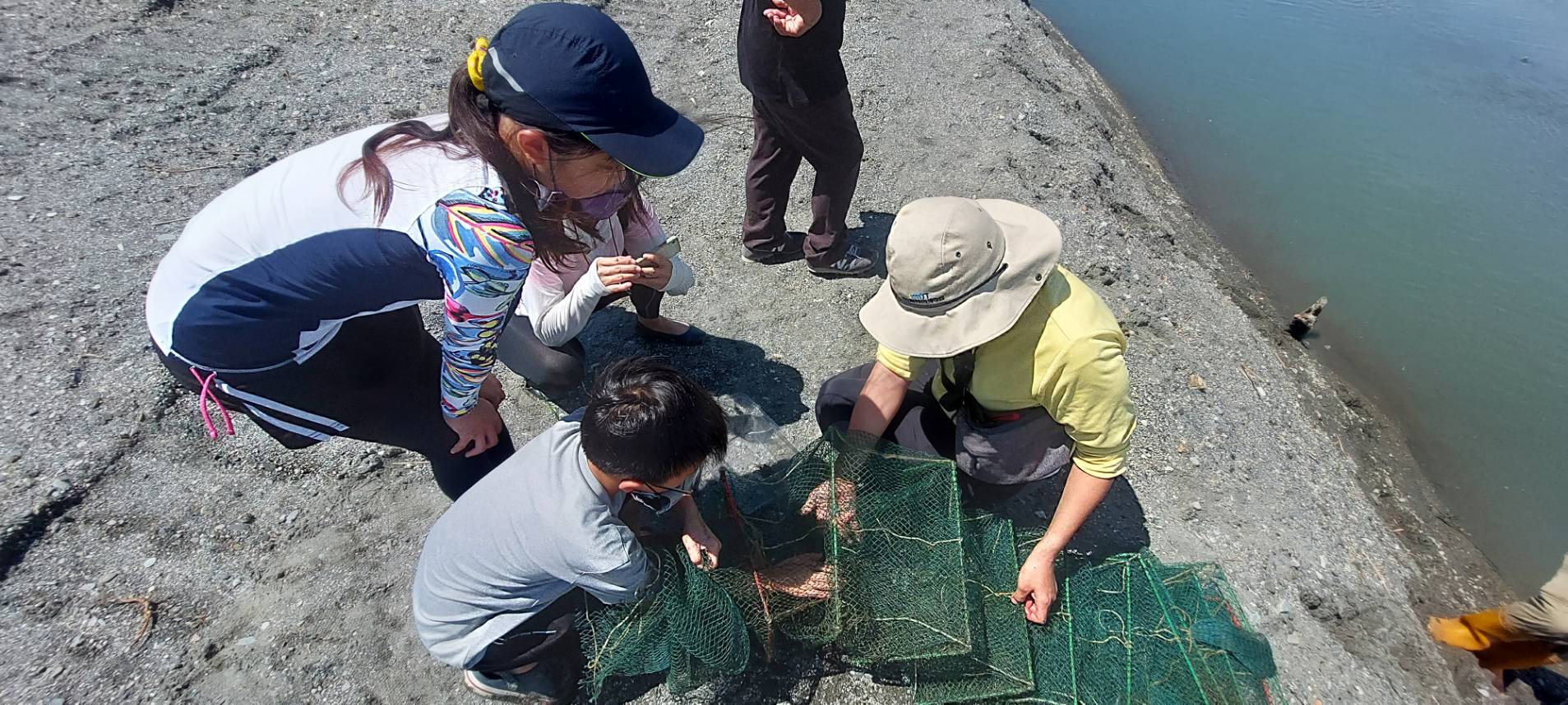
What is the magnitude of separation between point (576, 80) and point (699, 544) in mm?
1398

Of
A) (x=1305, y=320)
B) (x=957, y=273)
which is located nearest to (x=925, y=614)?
(x=957, y=273)

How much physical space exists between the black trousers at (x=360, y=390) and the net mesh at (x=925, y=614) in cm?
82

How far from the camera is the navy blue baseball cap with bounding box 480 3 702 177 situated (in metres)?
1.55

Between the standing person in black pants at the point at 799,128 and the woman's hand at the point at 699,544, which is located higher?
the standing person in black pants at the point at 799,128

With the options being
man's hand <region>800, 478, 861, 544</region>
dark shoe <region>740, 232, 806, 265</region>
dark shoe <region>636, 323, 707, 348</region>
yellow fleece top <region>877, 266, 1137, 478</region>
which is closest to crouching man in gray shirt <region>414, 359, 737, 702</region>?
man's hand <region>800, 478, 861, 544</region>

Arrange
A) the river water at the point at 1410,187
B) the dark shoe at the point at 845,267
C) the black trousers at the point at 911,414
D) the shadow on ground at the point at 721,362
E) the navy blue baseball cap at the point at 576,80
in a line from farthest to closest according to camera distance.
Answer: the river water at the point at 1410,187, the dark shoe at the point at 845,267, the shadow on ground at the point at 721,362, the black trousers at the point at 911,414, the navy blue baseball cap at the point at 576,80

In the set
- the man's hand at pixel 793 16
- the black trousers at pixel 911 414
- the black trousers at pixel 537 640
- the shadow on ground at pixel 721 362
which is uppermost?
the man's hand at pixel 793 16

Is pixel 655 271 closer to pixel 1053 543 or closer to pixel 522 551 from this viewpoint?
pixel 522 551

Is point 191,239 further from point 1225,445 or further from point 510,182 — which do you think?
point 1225,445

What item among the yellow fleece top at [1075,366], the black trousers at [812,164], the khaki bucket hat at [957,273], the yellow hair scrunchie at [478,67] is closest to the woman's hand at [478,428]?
the yellow hair scrunchie at [478,67]

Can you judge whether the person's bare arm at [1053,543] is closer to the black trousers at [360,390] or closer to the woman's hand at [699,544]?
the woman's hand at [699,544]

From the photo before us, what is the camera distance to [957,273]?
6.29 feet

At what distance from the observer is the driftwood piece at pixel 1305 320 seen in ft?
15.4

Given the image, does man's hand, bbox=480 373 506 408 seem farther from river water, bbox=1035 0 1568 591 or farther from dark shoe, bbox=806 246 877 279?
river water, bbox=1035 0 1568 591
